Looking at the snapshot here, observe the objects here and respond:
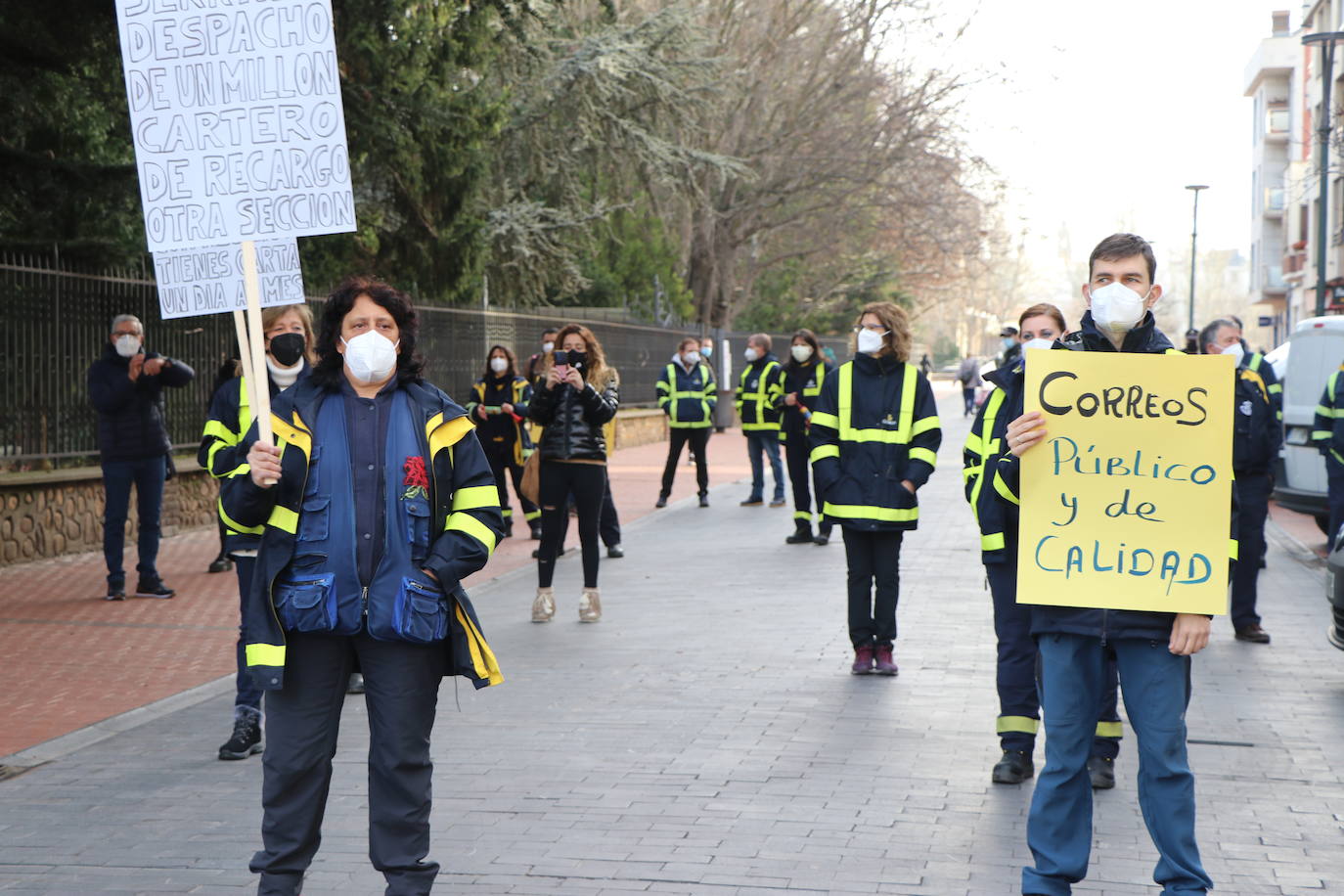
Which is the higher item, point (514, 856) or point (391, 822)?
point (391, 822)

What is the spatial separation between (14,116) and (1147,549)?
10.8 m

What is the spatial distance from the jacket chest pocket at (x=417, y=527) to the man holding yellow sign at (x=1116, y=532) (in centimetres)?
163

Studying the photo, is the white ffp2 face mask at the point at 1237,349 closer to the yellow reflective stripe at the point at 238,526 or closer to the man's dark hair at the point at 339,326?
the man's dark hair at the point at 339,326

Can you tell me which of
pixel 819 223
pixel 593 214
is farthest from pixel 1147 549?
pixel 819 223

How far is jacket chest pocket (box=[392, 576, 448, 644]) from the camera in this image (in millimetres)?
4098

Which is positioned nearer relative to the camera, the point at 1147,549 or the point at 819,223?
the point at 1147,549

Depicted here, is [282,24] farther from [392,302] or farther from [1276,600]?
[1276,600]

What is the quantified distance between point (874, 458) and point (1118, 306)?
382 cm

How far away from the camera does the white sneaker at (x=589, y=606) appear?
997 centimetres

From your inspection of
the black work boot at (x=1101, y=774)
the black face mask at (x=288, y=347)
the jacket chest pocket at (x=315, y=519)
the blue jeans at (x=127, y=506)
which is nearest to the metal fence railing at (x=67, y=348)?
the blue jeans at (x=127, y=506)

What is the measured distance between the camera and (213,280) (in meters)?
5.44

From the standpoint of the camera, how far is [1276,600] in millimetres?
10828

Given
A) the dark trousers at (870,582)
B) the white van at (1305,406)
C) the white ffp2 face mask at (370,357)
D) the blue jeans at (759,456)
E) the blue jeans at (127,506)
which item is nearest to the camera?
the white ffp2 face mask at (370,357)

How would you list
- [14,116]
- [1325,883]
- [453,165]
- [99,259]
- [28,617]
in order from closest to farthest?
1. [1325,883]
2. [28,617]
3. [14,116]
4. [99,259]
5. [453,165]
